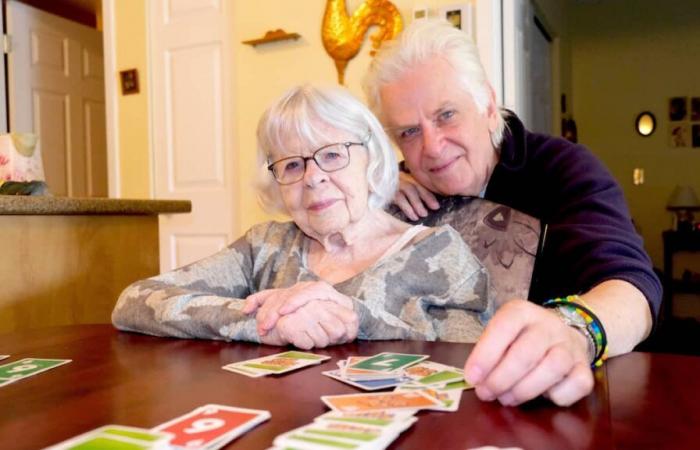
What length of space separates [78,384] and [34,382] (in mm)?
64

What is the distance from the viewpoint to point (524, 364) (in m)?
0.66

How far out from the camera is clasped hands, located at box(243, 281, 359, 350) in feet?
3.24

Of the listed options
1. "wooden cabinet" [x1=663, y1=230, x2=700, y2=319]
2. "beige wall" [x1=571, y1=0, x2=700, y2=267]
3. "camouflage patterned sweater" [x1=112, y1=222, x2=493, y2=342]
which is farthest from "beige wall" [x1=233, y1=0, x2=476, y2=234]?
"beige wall" [x1=571, y1=0, x2=700, y2=267]

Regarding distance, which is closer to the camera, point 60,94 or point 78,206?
point 78,206

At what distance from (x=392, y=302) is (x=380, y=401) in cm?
52

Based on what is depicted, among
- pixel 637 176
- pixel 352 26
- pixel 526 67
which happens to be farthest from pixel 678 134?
pixel 352 26

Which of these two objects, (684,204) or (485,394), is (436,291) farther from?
(684,204)

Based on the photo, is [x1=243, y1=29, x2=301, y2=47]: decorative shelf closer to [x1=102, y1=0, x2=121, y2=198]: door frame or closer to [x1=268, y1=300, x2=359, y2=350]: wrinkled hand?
[x1=102, y1=0, x2=121, y2=198]: door frame

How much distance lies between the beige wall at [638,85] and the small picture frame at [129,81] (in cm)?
450

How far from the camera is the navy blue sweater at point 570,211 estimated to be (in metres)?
1.18

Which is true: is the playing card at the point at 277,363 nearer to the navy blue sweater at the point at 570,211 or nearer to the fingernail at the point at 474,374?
the fingernail at the point at 474,374

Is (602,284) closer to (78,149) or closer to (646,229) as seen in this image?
(78,149)

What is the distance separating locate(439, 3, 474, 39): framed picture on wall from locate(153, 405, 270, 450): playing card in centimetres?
250

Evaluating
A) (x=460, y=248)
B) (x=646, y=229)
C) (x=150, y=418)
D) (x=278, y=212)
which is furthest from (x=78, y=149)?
(x=646, y=229)
